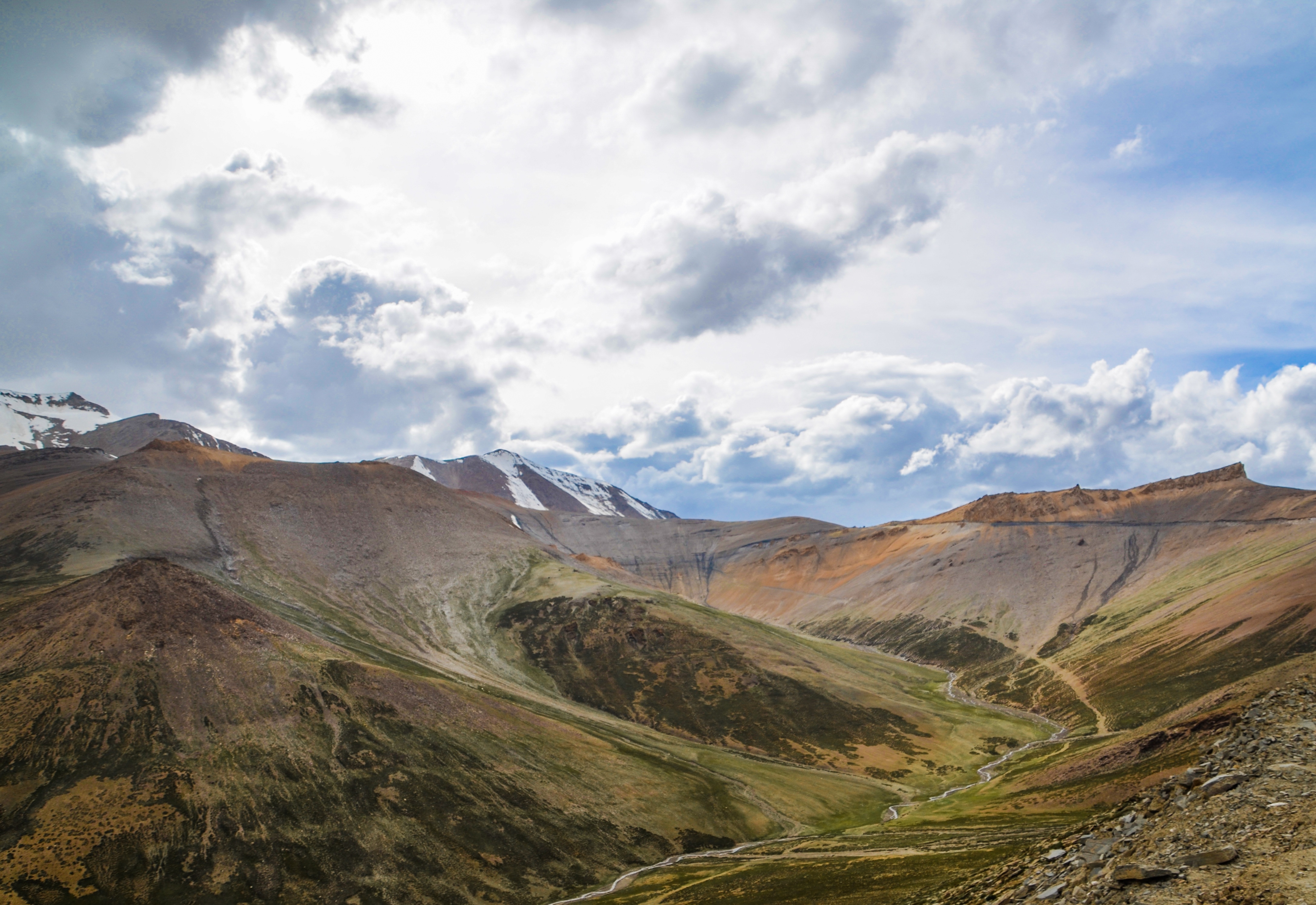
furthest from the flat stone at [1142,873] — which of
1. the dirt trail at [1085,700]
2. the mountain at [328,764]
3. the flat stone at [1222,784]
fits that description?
the dirt trail at [1085,700]

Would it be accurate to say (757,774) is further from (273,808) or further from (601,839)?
(273,808)

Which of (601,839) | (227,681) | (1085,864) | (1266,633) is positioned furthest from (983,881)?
(1266,633)

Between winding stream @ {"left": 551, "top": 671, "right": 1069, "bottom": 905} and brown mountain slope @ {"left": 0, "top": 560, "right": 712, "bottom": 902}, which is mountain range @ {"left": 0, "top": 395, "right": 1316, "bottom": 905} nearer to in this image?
brown mountain slope @ {"left": 0, "top": 560, "right": 712, "bottom": 902}

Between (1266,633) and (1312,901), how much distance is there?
189541mm

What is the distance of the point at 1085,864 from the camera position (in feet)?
77.9

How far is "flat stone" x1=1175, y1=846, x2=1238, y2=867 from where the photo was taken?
792 inches

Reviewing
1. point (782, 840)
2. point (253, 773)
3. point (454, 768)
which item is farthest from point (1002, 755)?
point (253, 773)

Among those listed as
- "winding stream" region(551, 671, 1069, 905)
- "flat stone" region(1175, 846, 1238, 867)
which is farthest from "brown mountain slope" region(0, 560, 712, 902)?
"flat stone" region(1175, 846, 1238, 867)

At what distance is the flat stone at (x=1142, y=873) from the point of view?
801 inches

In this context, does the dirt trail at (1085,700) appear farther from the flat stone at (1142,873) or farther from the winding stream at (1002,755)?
the flat stone at (1142,873)

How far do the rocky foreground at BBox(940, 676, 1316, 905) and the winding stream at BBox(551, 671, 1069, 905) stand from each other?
6872 centimetres

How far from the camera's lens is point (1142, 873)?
67.9 ft

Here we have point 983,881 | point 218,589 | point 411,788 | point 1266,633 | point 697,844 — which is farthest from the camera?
point 1266,633

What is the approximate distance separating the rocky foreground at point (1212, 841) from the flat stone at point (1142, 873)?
3 centimetres
